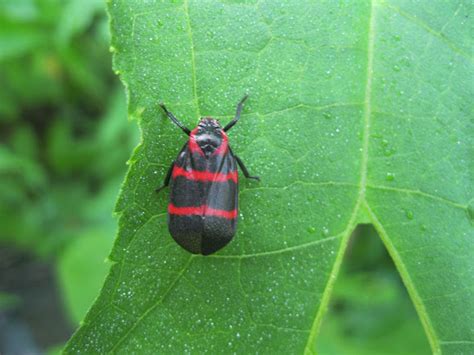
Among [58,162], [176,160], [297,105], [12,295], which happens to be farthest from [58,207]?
[297,105]

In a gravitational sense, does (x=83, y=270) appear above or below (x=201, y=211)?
below

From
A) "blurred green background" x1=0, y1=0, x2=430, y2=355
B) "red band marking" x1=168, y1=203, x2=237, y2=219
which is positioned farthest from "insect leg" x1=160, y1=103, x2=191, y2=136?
"blurred green background" x1=0, y1=0, x2=430, y2=355

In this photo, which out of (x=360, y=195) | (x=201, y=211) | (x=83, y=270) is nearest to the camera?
(x=360, y=195)

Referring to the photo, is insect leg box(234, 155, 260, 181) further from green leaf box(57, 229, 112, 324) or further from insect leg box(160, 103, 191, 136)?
green leaf box(57, 229, 112, 324)

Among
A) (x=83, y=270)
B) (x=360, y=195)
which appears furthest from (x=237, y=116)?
(x=83, y=270)

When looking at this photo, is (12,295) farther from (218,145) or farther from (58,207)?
(218,145)

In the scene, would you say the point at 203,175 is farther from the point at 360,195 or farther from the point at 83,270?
the point at 83,270
